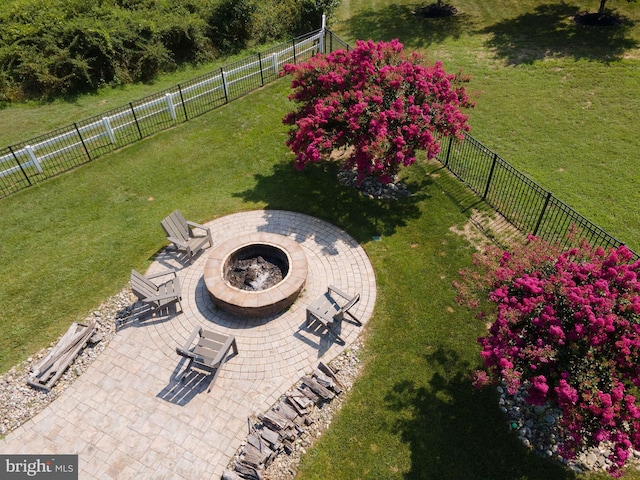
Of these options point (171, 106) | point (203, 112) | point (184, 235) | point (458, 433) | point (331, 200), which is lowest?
point (458, 433)

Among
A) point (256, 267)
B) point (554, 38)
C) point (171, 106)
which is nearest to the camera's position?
point (256, 267)

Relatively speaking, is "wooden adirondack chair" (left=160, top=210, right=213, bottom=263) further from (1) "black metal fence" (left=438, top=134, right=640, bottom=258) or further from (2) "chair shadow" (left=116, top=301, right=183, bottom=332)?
(1) "black metal fence" (left=438, top=134, right=640, bottom=258)

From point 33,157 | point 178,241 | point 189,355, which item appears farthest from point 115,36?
point 189,355

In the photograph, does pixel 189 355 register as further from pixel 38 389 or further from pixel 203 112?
pixel 203 112

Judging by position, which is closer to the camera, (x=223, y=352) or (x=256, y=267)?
(x=223, y=352)

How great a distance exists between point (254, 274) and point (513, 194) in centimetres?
921

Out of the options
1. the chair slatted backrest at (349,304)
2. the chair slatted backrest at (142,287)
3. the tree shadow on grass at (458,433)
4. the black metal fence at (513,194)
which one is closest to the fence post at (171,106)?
the chair slatted backrest at (142,287)

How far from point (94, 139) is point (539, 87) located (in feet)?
66.0

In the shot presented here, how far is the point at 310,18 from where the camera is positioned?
2680 centimetres

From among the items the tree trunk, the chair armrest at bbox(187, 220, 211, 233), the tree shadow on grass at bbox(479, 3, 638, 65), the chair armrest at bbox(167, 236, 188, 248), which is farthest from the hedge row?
the tree trunk

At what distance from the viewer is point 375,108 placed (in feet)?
44.5

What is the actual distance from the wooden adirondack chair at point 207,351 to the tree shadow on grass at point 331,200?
5.51m

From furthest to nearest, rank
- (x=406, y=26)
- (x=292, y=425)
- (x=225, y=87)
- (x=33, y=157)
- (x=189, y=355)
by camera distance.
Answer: (x=406, y=26) < (x=225, y=87) < (x=33, y=157) < (x=189, y=355) < (x=292, y=425)

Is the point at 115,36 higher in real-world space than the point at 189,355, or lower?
higher
